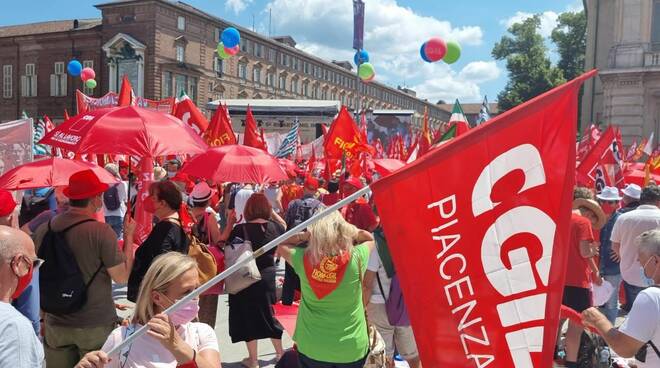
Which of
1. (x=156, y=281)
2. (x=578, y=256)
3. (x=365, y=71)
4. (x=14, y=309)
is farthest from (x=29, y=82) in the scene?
(x=14, y=309)

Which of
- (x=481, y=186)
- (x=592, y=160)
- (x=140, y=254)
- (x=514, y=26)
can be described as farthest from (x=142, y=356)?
(x=514, y=26)

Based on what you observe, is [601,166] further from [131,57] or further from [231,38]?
[131,57]

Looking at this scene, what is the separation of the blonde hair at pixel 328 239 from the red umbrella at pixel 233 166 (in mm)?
3020

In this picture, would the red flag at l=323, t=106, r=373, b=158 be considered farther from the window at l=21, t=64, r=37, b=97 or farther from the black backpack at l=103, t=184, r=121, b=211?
the window at l=21, t=64, r=37, b=97

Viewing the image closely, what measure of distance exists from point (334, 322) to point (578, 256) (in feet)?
8.56

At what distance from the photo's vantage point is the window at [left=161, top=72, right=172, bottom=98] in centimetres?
4978

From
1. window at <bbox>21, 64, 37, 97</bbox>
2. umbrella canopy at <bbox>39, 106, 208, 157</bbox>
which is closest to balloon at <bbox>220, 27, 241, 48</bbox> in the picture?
umbrella canopy at <bbox>39, 106, 208, 157</bbox>

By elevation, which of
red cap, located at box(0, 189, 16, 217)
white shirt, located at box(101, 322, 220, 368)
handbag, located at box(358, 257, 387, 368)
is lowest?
handbag, located at box(358, 257, 387, 368)

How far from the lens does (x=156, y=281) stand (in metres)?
2.60

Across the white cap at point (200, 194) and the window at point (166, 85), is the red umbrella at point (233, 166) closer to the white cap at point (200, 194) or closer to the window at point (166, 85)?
the white cap at point (200, 194)

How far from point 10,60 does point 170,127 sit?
5832cm

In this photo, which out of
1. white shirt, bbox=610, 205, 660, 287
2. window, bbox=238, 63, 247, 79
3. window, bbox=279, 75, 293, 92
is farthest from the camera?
window, bbox=279, 75, 293, 92

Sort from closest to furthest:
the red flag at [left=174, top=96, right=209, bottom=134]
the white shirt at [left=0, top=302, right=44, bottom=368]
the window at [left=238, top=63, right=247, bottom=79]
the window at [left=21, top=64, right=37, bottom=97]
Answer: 1. the white shirt at [left=0, top=302, right=44, bottom=368]
2. the red flag at [left=174, top=96, right=209, bottom=134]
3. the window at [left=21, top=64, right=37, bottom=97]
4. the window at [left=238, top=63, right=247, bottom=79]

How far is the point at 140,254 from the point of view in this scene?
4645 millimetres
